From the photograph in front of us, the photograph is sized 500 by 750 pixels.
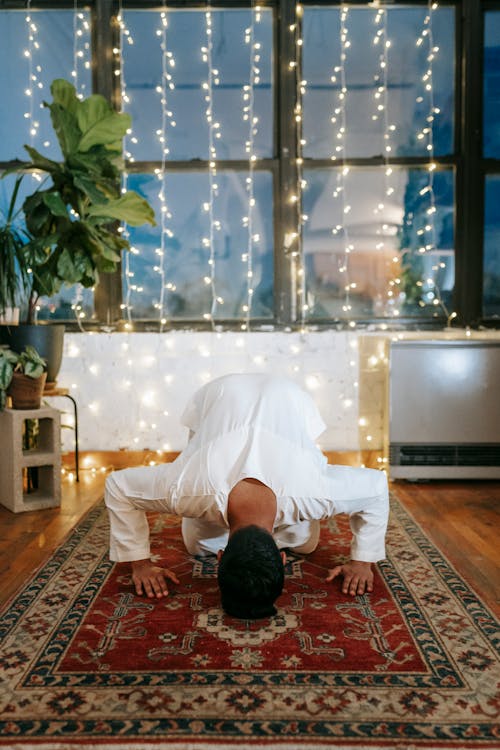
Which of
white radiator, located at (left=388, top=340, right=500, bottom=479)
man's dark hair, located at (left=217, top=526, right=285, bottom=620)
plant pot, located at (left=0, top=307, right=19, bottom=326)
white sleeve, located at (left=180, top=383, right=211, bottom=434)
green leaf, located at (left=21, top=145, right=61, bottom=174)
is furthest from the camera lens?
white radiator, located at (left=388, top=340, right=500, bottom=479)

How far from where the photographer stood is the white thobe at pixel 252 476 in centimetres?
178

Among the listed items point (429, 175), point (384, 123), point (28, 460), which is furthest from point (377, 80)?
point (28, 460)

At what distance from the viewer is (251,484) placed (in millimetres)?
1763

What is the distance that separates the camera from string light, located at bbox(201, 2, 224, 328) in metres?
3.88

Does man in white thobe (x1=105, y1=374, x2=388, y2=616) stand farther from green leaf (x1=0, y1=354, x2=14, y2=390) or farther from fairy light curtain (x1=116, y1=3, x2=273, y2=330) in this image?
fairy light curtain (x1=116, y1=3, x2=273, y2=330)

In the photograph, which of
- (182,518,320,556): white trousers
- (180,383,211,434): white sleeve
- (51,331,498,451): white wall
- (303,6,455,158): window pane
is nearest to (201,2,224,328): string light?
(51,331,498,451): white wall

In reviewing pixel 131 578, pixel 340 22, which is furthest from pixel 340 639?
pixel 340 22

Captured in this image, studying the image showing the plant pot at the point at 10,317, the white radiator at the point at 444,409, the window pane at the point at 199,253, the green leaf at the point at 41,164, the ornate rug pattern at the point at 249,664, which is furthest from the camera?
the window pane at the point at 199,253

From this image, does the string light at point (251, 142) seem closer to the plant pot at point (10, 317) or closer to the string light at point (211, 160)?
the string light at point (211, 160)

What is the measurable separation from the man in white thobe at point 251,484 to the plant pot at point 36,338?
1357 millimetres

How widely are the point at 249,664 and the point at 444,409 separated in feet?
7.18

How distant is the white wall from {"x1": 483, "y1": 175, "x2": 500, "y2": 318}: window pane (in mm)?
333

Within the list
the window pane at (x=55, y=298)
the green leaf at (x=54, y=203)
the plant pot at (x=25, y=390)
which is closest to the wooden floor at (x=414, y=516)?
the plant pot at (x=25, y=390)

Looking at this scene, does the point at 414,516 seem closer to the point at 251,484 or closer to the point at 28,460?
the point at 251,484
